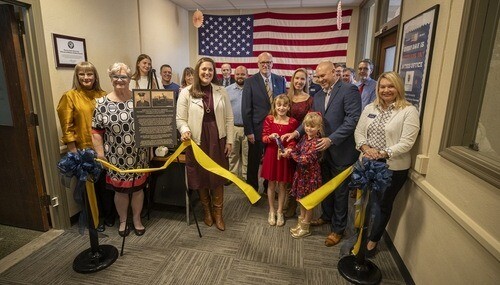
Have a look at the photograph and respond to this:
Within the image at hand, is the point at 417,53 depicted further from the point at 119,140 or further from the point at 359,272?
the point at 119,140

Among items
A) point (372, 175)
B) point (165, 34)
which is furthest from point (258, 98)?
point (165, 34)

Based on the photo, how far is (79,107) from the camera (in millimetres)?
2520

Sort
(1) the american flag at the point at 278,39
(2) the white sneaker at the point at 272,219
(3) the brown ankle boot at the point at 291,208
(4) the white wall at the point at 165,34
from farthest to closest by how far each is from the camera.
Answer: (1) the american flag at the point at 278,39 < (4) the white wall at the point at 165,34 < (3) the brown ankle boot at the point at 291,208 < (2) the white sneaker at the point at 272,219

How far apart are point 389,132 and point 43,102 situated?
291 centimetres

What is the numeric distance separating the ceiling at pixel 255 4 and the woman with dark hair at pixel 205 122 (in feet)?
11.5

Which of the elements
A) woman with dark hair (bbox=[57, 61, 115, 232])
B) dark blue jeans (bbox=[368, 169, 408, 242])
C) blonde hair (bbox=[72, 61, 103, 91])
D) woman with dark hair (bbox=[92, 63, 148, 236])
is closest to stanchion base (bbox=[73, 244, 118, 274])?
woman with dark hair (bbox=[92, 63, 148, 236])

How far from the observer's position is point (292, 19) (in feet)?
18.6

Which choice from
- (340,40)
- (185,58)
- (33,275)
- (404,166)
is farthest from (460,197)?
(185,58)

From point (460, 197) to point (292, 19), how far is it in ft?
16.5

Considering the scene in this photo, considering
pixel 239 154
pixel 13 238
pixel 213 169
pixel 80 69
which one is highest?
pixel 80 69

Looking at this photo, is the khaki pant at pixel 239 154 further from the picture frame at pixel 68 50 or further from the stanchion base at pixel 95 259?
the picture frame at pixel 68 50

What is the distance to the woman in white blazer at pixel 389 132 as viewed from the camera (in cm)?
196

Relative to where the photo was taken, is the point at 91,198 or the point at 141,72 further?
the point at 141,72

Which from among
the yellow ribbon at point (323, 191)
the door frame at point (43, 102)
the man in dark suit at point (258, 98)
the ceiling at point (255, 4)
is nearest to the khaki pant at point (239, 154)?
the man in dark suit at point (258, 98)
